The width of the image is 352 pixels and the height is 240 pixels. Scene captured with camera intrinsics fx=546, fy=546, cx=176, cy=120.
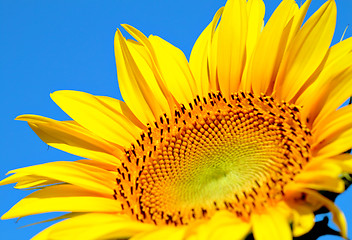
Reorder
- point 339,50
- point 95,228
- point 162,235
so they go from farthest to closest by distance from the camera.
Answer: point 339,50 → point 95,228 → point 162,235

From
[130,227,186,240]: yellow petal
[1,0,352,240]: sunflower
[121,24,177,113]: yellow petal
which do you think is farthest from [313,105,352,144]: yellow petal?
[121,24,177,113]: yellow petal

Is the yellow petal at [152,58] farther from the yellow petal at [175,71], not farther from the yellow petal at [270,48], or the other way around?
the yellow petal at [270,48]

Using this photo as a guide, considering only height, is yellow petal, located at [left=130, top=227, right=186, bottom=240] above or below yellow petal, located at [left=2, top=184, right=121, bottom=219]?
below

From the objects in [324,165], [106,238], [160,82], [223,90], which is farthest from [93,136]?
[324,165]

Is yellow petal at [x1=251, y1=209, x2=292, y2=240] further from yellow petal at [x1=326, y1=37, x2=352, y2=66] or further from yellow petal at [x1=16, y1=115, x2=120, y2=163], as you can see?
yellow petal at [x1=16, y1=115, x2=120, y2=163]

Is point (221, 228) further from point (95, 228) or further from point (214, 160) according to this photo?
point (214, 160)

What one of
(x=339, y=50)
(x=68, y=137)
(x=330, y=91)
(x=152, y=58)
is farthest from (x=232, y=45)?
(x=68, y=137)

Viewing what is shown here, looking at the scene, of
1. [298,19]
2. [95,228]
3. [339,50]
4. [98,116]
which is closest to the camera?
[95,228]
